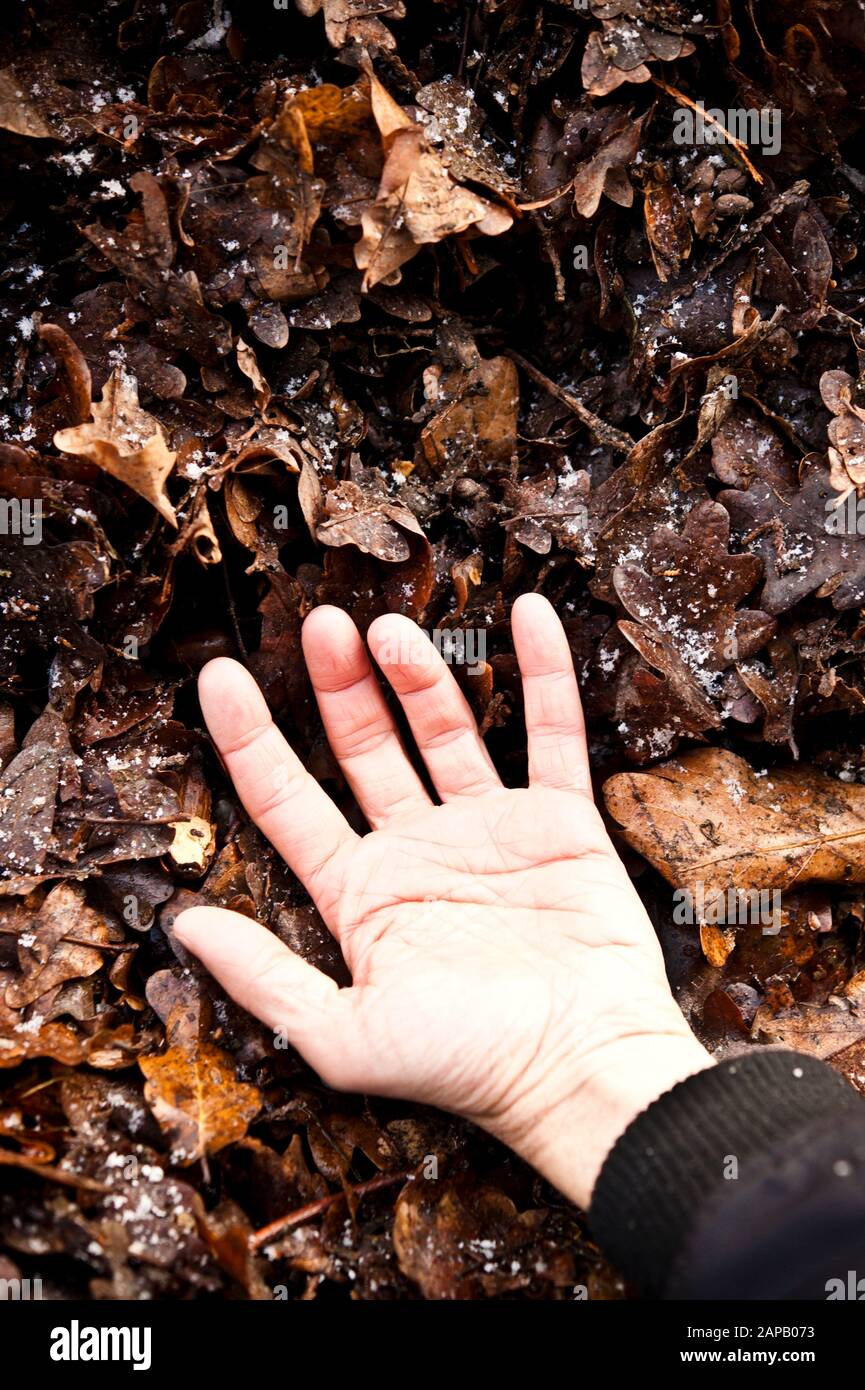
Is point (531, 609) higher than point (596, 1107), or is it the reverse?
point (531, 609)

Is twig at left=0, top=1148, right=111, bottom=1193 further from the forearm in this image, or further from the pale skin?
the forearm

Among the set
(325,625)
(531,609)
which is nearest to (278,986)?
(325,625)

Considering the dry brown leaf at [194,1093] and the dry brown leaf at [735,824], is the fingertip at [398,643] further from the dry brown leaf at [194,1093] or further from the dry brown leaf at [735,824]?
the dry brown leaf at [194,1093]

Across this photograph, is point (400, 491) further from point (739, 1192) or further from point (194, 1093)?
point (739, 1192)

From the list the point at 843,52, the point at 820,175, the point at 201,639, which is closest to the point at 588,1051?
the point at 201,639

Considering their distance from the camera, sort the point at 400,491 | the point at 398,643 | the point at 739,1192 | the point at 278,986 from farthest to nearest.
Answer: the point at 400,491 < the point at 398,643 < the point at 278,986 < the point at 739,1192
